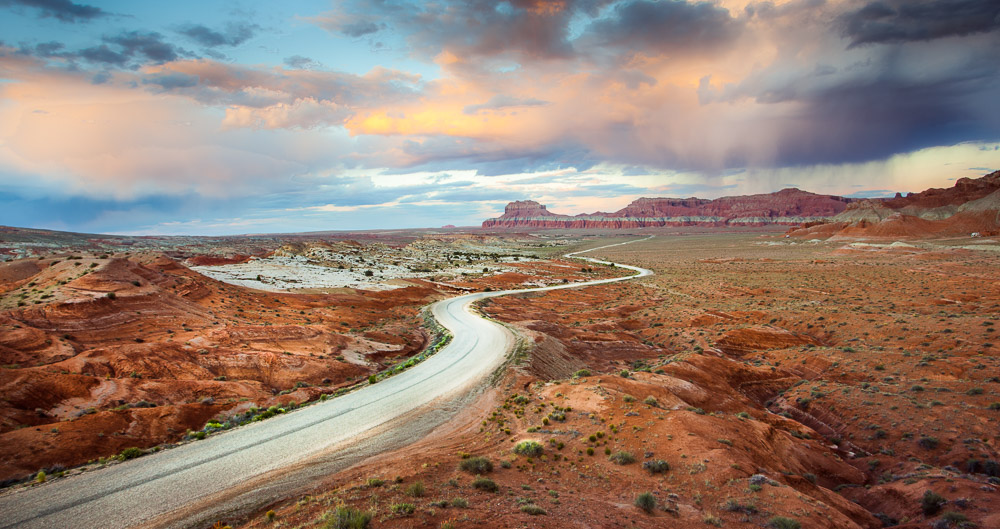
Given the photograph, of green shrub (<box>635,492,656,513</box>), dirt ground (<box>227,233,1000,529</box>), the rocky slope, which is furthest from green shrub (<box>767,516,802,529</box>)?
the rocky slope

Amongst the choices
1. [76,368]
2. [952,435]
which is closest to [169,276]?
[76,368]

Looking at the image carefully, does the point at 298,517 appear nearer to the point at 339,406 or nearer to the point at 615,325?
the point at 339,406

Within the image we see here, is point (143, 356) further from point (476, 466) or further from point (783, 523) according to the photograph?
point (783, 523)

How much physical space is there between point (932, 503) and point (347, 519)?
48.3 ft

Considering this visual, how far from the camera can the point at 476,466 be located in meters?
12.0

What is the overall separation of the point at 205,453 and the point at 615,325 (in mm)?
31268

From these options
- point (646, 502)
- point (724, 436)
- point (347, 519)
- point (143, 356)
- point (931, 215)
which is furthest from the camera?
point (931, 215)

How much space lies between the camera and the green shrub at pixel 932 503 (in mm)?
10641

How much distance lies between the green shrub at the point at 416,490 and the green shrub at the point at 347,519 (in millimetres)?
1597

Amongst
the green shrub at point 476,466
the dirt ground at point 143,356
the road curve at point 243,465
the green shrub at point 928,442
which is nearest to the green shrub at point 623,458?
the green shrub at point 476,466

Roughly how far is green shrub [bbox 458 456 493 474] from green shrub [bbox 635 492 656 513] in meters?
4.21

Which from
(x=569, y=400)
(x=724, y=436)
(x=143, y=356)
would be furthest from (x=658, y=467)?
(x=143, y=356)

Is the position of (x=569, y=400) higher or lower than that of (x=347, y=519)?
lower

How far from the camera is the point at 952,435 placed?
15.5 m
